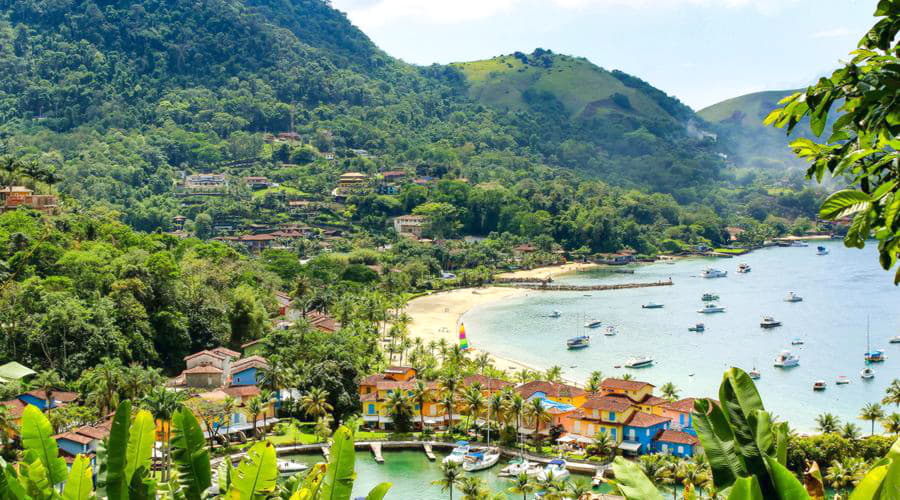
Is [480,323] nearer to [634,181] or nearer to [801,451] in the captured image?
[801,451]

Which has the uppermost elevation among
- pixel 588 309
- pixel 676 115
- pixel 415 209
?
pixel 676 115

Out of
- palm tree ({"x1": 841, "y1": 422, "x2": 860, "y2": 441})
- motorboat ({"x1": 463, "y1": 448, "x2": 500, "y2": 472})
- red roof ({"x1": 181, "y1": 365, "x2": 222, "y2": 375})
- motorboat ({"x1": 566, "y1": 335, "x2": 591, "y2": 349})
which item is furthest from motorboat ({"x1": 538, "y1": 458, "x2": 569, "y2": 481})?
motorboat ({"x1": 566, "y1": 335, "x2": 591, "y2": 349})

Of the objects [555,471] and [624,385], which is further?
[624,385]

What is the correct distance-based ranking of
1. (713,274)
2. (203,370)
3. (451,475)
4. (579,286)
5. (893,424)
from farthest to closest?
(713,274), (579,286), (203,370), (893,424), (451,475)

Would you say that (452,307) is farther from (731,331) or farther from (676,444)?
(676,444)

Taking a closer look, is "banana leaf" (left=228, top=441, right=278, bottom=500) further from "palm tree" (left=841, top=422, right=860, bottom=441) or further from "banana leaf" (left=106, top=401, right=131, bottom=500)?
"palm tree" (left=841, top=422, right=860, bottom=441)

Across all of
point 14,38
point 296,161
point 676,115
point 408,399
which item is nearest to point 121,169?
point 296,161

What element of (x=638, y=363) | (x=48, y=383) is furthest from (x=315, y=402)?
(x=638, y=363)
